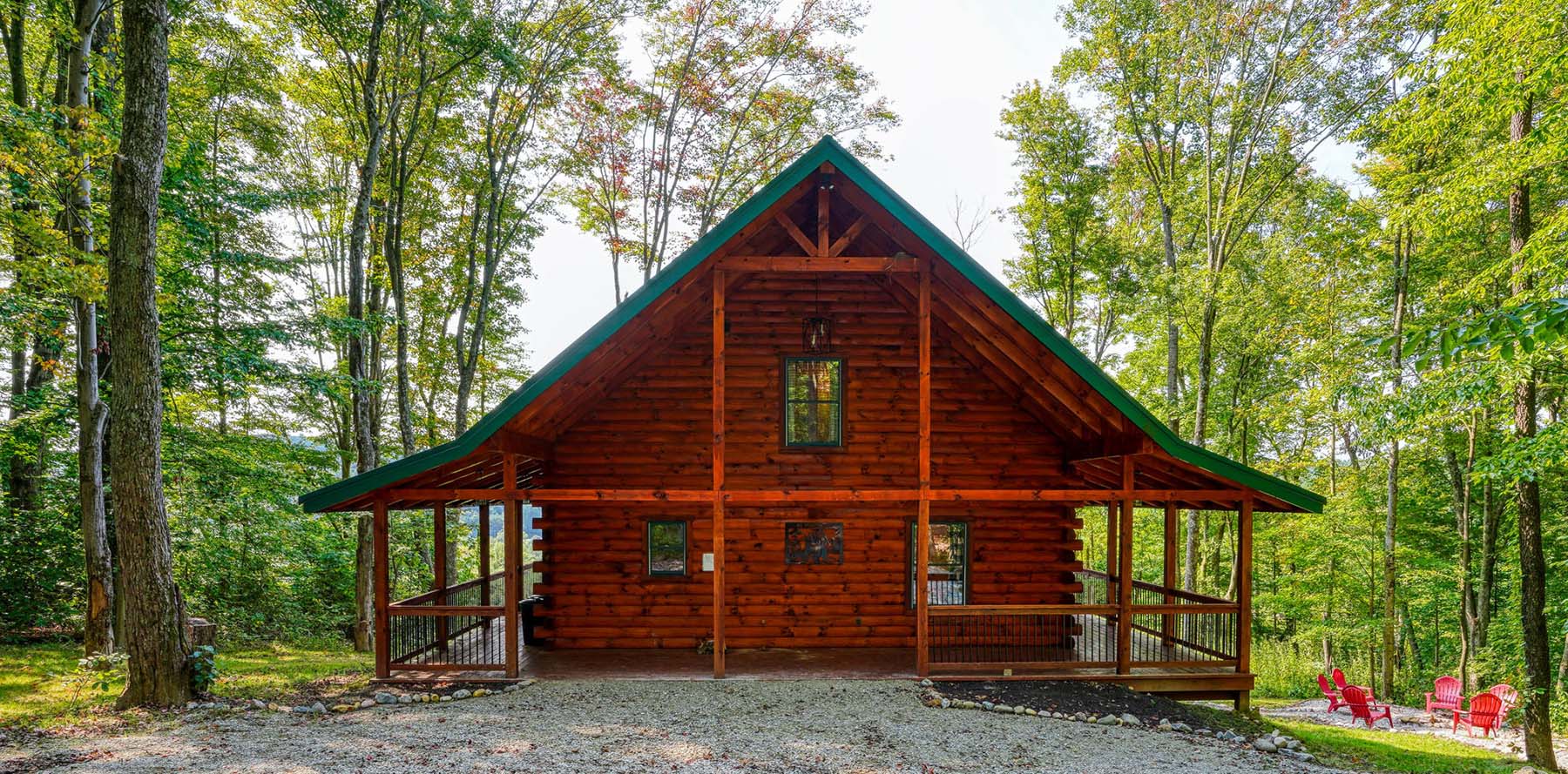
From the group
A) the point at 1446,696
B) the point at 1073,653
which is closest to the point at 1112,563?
the point at 1073,653

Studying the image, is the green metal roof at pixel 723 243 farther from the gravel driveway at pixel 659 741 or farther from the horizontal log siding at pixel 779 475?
the gravel driveway at pixel 659 741

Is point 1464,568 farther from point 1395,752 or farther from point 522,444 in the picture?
point 522,444

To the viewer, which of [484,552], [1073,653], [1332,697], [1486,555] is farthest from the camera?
[1486,555]

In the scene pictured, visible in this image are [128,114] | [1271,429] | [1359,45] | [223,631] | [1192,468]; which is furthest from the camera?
[1271,429]

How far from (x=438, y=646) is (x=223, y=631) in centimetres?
799

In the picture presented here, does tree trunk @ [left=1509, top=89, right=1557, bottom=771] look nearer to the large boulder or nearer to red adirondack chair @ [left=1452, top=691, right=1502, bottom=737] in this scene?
red adirondack chair @ [left=1452, top=691, right=1502, bottom=737]

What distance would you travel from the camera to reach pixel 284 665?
1162cm

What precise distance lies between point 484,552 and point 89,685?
4770 millimetres

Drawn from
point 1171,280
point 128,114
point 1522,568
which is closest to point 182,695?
point 128,114

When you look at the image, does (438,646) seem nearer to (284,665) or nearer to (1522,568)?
(284,665)

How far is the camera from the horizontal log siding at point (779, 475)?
34.9 feet

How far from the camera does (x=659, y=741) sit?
6.64m

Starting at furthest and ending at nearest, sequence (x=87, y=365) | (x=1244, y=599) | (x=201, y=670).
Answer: (x=87, y=365)
(x=1244, y=599)
(x=201, y=670)

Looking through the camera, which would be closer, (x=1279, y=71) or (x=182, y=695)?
(x=182, y=695)
